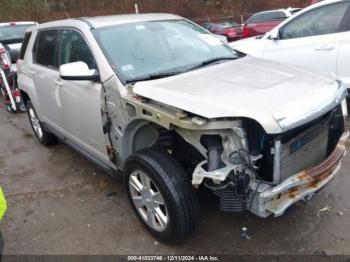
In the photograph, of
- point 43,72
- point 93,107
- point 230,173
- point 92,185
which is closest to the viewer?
point 230,173

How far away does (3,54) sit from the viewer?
792cm

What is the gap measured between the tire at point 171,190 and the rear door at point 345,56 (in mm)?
3504

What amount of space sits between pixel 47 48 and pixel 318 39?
373cm

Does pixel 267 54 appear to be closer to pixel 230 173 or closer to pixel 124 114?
pixel 124 114

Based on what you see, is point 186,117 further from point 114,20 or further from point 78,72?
point 114,20

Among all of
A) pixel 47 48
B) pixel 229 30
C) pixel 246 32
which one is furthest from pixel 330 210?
pixel 229 30

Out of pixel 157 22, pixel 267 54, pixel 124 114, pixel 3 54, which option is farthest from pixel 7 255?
pixel 3 54

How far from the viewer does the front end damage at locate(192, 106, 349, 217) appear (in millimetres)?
2443

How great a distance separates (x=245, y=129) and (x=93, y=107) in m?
1.59

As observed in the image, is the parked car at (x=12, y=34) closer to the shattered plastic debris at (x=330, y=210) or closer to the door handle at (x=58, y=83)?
the door handle at (x=58, y=83)

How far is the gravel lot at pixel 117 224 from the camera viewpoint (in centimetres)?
301

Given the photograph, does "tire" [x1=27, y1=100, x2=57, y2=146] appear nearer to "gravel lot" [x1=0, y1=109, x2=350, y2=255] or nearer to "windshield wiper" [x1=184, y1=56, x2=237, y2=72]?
"gravel lot" [x1=0, y1=109, x2=350, y2=255]

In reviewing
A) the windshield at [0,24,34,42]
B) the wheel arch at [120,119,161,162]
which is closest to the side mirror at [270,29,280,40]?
the wheel arch at [120,119,161,162]

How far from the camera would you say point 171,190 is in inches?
105
